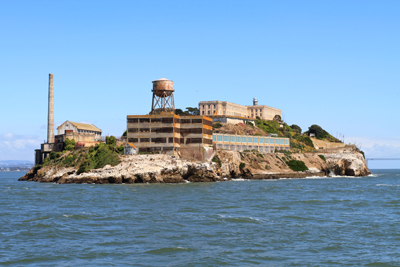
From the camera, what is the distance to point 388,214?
4375cm

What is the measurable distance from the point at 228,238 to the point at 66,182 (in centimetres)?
6724

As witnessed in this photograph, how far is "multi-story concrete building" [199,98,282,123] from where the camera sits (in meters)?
166

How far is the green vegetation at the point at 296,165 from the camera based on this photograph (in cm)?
12356

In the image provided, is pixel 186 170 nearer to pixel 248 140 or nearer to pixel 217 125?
pixel 248 140

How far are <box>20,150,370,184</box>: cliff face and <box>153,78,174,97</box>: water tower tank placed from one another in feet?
61.1

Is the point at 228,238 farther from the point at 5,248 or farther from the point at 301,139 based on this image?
the point at 301,139

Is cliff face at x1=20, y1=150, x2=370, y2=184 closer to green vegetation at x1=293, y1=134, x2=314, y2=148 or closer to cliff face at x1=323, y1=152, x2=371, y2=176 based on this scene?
cliff face at x1=323, y1=152, x2=371, y2=176

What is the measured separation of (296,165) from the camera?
124625mm

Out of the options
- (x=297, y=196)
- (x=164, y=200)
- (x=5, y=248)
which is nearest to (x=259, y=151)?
(x=297, y=196)

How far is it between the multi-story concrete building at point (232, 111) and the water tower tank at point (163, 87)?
2094 inches

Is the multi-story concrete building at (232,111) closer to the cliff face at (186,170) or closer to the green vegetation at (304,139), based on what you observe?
the green vegetation at (304,139)

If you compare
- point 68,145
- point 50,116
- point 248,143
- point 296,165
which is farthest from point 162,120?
point 296,165

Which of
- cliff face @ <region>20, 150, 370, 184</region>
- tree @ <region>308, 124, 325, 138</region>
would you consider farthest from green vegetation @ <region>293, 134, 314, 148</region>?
cliff face @ <region>20, 150, 370, 184</region>

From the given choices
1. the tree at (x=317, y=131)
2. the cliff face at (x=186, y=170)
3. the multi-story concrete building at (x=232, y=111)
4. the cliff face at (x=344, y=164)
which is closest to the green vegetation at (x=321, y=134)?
the tree at (x=317, y=131)
